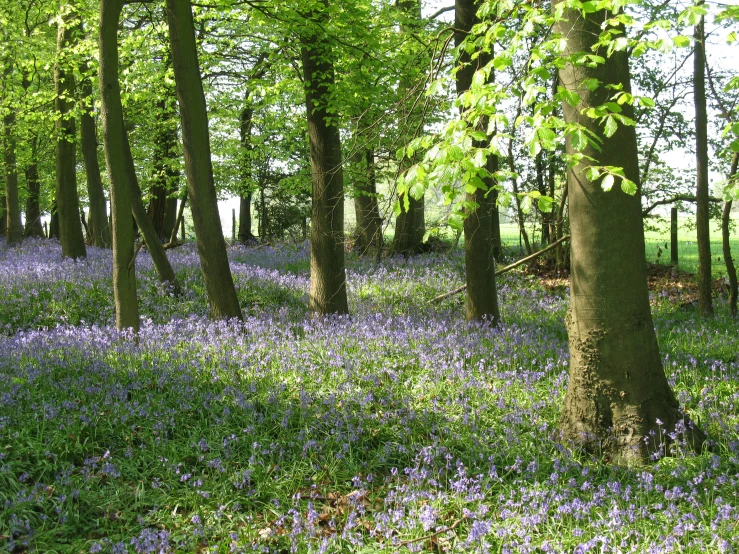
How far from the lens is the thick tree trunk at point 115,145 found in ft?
23.9

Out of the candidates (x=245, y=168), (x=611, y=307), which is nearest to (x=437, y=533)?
→ (x=611, y=307)

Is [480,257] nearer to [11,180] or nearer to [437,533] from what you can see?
[437,533]

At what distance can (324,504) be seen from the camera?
4133 millimetres

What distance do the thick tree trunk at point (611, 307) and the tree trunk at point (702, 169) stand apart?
539cm

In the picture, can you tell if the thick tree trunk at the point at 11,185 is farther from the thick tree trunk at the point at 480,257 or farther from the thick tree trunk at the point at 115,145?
the thick tree trunk at the point at 480,257

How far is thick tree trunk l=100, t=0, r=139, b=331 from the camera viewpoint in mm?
7273

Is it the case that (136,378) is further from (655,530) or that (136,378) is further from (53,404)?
(655,530)

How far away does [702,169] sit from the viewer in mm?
9266

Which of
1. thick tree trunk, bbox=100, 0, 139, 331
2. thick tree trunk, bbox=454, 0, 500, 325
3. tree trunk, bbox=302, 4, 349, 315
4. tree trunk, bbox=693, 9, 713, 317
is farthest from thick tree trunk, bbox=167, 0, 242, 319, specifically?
tree trunk, bbox=693, 9, 713, 317

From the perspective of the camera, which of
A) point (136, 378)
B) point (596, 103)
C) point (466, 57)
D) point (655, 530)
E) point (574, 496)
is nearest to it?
point (655, 530)

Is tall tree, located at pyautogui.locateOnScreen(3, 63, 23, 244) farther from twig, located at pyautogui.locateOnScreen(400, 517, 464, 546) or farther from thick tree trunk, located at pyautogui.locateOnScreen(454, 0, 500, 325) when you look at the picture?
twig, located at pyautogui.locateOnScreen(400, 517, 464, 546)

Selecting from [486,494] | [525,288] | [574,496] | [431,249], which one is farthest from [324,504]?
[431,249]

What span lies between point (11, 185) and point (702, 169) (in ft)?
65.7

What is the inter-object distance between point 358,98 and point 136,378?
5.68 metres
